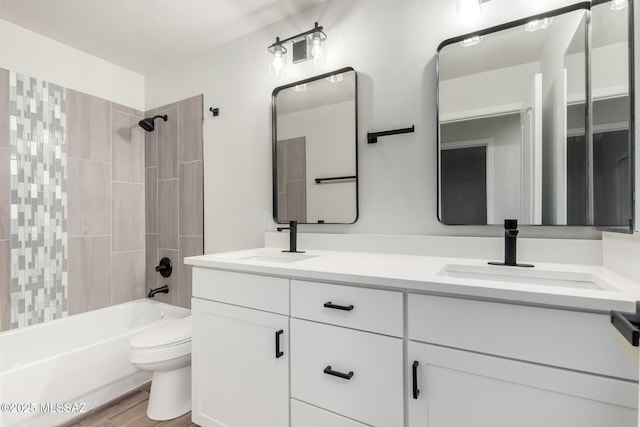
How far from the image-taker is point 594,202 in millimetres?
1156

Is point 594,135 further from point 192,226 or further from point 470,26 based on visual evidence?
point 192,226

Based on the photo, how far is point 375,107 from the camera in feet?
5.36

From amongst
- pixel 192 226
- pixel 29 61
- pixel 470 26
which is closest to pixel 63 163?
pixel 29 61

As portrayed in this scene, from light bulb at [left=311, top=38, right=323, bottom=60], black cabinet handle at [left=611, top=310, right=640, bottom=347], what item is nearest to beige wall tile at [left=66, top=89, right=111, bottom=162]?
light bulb at [left=311, top=38, right=323, bottom=60]

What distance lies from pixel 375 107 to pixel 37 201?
2313mm

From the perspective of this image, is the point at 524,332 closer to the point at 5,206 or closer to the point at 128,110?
the point at 5,206

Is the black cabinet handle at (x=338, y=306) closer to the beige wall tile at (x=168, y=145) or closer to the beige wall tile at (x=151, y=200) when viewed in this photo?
the beige wall tile at (x=168, y=145)

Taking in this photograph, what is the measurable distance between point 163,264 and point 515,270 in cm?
246

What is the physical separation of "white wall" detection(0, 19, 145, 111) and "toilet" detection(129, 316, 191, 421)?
1.93 m

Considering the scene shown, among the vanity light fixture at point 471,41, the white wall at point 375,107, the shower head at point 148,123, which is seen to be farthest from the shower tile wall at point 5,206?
the vanity light fixture at point 471,41

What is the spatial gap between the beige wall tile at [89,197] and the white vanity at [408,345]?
146 centimetres

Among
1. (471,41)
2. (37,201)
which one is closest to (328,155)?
(471,41)

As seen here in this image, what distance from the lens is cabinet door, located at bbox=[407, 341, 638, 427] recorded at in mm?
748

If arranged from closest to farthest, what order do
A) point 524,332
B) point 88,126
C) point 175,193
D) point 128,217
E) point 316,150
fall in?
1. point 524,332
2. point 316,150
3. point 88,126
4. point 175,193
5. point 128,217
